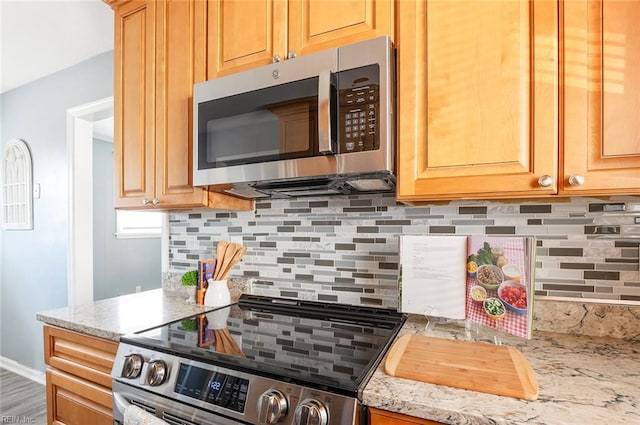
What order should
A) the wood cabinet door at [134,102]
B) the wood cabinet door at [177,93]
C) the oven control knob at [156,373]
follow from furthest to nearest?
the wood cabinet door at [134,102] < the wood cabinet door at [177,93] < the oven control knob at [156,373]

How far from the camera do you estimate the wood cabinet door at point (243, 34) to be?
1282mm

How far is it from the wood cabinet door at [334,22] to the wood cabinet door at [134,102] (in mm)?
771

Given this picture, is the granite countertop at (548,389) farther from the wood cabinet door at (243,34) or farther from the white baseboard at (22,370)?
the white baseboard at (22,370)

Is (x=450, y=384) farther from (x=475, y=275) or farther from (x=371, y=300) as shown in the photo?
(x=371, y=300)

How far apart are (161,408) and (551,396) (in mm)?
1032

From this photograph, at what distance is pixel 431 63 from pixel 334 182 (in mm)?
497

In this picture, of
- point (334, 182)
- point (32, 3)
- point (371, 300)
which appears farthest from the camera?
point (32, 3)

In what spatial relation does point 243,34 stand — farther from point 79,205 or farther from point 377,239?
point 79,205

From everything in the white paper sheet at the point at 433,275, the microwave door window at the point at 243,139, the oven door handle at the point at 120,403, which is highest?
the microwave door window at the point at 243,139

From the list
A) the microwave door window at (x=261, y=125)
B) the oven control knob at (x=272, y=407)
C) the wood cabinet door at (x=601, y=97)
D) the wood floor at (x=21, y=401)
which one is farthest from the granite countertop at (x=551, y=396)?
the wood floor at (x=21, y=401)

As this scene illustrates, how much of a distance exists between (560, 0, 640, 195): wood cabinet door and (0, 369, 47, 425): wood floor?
3.43 m

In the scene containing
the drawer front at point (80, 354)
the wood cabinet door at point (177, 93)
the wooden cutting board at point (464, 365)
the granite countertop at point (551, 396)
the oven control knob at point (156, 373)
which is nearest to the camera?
the granite countertop at point (551, 396)

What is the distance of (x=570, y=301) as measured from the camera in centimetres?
115

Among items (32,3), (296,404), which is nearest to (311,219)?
(296,404)
